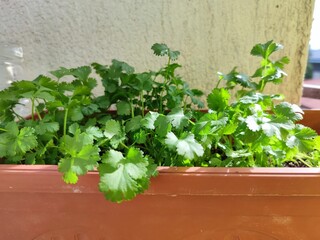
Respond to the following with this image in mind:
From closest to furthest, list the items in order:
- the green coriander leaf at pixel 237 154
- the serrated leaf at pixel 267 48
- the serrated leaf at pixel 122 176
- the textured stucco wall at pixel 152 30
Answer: the serrated leaf at pixel 122 176
the green coriander leaf at pixel 237 154
the serrated leaf at pixel 267 48
the textured stucco wall at pixel 152 30

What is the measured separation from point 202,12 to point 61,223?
67cm

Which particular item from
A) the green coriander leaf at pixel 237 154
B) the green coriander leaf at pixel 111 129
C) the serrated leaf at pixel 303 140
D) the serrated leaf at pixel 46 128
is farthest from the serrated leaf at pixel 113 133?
the serrated leaf at pixel 303 140

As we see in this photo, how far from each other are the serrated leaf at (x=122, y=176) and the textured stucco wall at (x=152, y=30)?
473 millimetres

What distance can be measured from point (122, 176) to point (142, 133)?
140mm

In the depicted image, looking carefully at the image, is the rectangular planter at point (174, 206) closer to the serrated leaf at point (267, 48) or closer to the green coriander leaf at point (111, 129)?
the green coriander leaf at point (111, 129)

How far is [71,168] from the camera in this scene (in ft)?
1.49

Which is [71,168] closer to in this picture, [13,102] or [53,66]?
[13,102]

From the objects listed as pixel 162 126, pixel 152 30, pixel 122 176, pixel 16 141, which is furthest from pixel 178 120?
pixel 152 30

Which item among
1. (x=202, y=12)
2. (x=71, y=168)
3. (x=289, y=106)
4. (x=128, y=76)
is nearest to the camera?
(x=71, y=168)

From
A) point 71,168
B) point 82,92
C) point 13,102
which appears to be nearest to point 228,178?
point 71,168

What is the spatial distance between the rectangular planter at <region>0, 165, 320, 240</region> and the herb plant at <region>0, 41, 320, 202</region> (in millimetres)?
42

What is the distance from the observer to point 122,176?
45 centimetres

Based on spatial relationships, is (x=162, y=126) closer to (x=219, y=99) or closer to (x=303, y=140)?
(x=219, y=99)

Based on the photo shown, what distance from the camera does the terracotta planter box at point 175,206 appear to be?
0.48m
